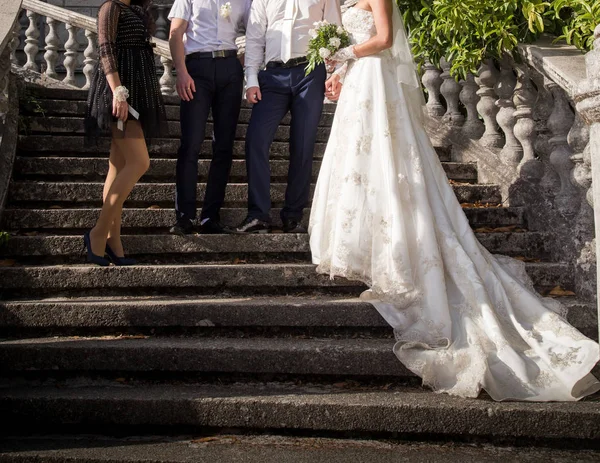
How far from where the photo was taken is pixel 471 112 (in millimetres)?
5930

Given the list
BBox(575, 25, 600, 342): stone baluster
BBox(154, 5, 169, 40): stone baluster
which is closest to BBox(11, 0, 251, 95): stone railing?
BBox(154, 5, 169, 40): stone baluster

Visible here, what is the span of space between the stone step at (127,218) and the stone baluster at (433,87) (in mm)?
1566

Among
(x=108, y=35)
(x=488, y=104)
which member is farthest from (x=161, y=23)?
(x=108, y=35)

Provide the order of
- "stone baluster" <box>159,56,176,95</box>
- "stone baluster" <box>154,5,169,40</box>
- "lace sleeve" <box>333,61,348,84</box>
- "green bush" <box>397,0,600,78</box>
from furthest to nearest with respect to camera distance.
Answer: "stone baluster" <box>154,5,169,40</box>, "stone baluster" <box>159,56,176,95</box>, "lace sleeve" <box>333,61,348,84</box>, "green bush" <box>397,0,600,78</box>

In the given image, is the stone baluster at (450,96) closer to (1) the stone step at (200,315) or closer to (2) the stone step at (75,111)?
(2) the stone step at (75,111)

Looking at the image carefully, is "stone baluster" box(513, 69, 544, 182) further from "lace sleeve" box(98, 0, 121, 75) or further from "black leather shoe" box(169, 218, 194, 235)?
"lace sleeve" box(98, 0, 121, 75)

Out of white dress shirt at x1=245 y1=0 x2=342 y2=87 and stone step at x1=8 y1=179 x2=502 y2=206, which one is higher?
white dress shirt at x1=245 y1=0 x2=342 y2=87

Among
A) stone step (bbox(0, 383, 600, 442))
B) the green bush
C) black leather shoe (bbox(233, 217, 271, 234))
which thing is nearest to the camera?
stone step (bbox(0, 383, 600, 442))

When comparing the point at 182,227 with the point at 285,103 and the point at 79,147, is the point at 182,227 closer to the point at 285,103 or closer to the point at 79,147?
the point at 285,103

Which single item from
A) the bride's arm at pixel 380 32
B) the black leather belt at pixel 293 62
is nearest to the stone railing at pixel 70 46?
the black leather belt at pixel 293 62

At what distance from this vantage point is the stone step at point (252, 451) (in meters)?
3.00

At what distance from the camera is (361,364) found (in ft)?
11.8

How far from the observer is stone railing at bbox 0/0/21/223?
4.71 meters

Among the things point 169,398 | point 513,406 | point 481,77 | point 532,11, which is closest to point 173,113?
point 481,77
